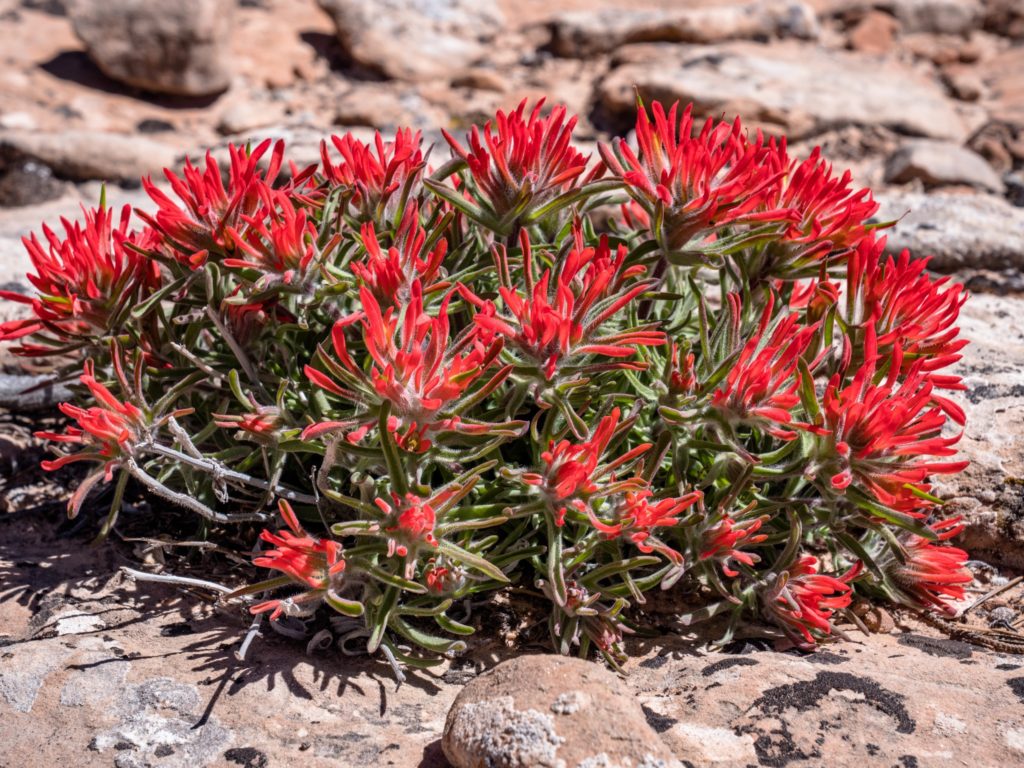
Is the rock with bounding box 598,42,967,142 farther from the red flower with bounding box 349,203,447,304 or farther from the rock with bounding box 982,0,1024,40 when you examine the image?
the red flower with bounding box 349,203,447,304

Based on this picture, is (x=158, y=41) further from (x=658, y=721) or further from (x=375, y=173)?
(x=658, y=721)

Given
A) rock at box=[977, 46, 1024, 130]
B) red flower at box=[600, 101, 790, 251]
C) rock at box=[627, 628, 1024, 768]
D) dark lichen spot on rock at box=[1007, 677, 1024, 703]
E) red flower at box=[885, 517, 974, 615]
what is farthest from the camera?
rock at box=[977, 46, 1024, 130]

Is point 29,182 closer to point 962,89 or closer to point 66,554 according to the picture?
point 66,554

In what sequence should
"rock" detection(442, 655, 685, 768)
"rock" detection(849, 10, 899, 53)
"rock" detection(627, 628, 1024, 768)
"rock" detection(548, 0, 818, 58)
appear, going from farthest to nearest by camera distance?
"rock" detection(849, 10, 899, 53) < "rock" detection(548, 0, 818, 58) < "rock" detection(627, 628, 1024, 768) < "rock" detection(442, 655, 685, 768)

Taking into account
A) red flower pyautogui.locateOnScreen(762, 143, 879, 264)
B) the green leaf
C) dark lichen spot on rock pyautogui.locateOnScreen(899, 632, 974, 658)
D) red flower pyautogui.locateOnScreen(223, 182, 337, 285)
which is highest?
red flower pyautogui.locateOnScreen(762, 143, 879, 264)

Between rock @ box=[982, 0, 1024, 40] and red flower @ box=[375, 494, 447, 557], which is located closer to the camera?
red flower @ box=[375, 494, 447, 557]

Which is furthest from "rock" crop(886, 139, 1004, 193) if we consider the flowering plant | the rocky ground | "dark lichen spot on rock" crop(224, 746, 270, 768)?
"dark lichen spot on rock" crop(224, 746, 270, 768)

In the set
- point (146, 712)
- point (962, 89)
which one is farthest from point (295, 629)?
point (962, 89)
